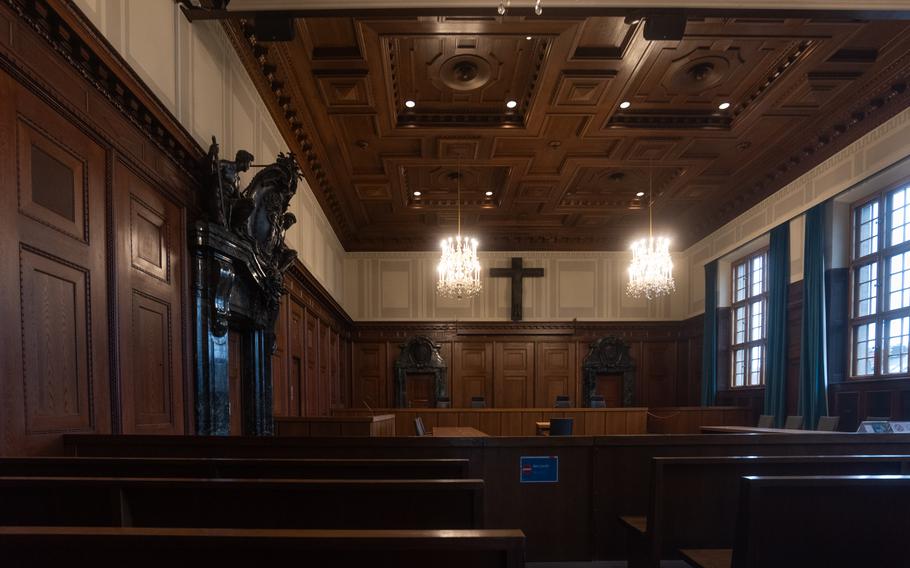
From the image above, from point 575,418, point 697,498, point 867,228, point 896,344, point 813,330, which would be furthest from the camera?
point 575,418

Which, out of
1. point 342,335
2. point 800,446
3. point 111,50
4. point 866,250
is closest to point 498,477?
point 800,446

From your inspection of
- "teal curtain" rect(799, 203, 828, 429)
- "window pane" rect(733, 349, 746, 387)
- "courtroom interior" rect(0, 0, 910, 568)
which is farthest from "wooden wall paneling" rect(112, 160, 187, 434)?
"window pane" rect(733, 349, 746, 387)

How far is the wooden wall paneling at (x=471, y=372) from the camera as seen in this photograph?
12734 millimetres

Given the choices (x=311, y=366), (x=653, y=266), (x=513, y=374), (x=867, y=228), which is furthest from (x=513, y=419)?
(x=867, y=228)

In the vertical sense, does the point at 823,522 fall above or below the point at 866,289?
below

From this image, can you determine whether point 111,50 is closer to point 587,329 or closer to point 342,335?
point 342,335

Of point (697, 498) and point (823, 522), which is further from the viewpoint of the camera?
point (697, 498)

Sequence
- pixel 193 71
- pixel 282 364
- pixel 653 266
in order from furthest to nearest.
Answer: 1. pixel 653 266
2. pixel 282 364
3. pixel 193 71

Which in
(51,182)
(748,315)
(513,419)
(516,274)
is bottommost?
(513,419)

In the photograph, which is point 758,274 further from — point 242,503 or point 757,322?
point 242,503

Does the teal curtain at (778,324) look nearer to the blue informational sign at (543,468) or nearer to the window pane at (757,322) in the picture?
the window pane at (757,322)

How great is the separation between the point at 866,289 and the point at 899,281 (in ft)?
1.87

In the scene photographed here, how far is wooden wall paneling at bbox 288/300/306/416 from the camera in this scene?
7.34 meters

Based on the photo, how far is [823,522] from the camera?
6.37ft
